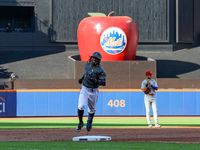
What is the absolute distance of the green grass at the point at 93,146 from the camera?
7.96 m

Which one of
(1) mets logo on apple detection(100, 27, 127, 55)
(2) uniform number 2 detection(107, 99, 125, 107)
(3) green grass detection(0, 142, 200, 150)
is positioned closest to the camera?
(3) green grass detection(0, 142, 200, 150)

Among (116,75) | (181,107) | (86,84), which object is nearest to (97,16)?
(116,75)

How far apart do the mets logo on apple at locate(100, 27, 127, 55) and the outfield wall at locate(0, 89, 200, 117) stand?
706cm

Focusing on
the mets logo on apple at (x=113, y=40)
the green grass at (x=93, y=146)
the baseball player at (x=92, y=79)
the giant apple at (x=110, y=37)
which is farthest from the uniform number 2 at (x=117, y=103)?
the green grass at (x=93, y=146)

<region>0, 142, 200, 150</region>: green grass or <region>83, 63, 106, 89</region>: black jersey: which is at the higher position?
<region>83, 63, 106, 89</region>: black jersey

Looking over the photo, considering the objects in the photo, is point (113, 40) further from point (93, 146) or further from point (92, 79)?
point (93, 146)

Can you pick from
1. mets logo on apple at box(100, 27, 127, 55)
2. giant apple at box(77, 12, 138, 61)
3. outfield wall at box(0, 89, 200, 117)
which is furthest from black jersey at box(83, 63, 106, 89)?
mets logo on apple at box(100, 27, 127, 55)

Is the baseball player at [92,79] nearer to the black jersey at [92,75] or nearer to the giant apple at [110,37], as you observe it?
the black jersey at [92,75]

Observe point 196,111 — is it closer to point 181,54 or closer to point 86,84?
point 86,84

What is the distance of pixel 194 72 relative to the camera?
3122cm

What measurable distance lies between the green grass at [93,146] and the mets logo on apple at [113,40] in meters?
19.8

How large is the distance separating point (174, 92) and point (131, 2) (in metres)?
17.5

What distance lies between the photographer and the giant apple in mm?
28250

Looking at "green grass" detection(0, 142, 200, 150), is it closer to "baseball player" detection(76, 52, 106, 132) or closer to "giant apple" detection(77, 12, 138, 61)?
"baseball player" detection(76, 52, 106, 132)
